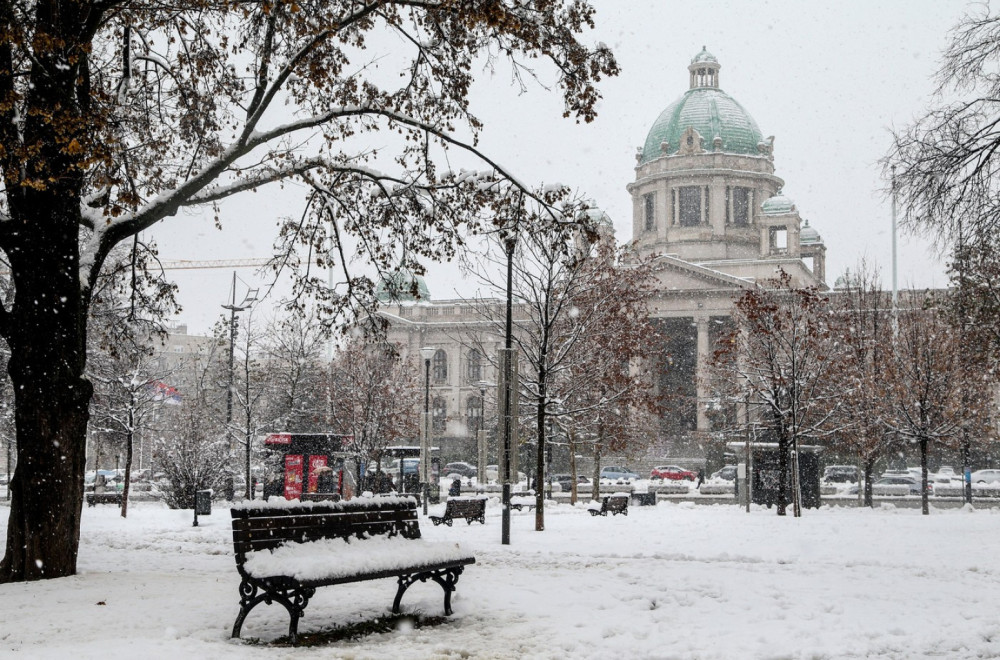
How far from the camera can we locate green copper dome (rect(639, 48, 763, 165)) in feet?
266

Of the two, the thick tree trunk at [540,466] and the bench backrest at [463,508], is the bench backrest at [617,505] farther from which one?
the thick tree trunk at [540,466]

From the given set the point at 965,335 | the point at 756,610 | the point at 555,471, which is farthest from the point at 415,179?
the point at 555,471

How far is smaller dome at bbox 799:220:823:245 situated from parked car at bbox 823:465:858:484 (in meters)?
22.5

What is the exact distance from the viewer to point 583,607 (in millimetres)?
9195

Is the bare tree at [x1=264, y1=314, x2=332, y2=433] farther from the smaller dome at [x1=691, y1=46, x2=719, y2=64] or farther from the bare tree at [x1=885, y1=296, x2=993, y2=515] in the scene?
the smaller dome at [x1=691, y1=46, x2=719, y2=64]

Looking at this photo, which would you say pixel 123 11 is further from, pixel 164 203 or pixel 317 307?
pixel 317 307

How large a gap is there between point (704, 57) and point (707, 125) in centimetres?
908

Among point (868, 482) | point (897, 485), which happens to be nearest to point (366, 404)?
point (868, 482)

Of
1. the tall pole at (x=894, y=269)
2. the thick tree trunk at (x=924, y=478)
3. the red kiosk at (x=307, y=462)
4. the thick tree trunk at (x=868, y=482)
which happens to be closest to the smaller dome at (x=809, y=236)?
the tall pole at (x=894, y=269)

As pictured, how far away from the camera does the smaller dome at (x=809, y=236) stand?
79.1 metres

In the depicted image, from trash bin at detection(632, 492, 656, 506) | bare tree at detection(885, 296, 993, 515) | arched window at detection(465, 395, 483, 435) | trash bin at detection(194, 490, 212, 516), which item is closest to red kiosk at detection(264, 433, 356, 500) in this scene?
trash bin at detection(194, 490, 212, 516)

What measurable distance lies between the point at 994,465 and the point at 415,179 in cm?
6322

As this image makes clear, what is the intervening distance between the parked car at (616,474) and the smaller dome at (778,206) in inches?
905

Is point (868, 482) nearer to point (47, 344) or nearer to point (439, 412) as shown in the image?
point (47, 344)
